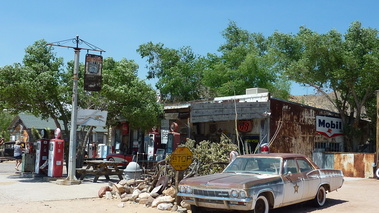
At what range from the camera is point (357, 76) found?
24812mm

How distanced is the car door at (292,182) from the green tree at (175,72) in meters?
30.6

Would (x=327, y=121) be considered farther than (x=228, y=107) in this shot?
Yes

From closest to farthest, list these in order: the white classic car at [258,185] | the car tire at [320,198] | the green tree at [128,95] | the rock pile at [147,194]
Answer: the white classic car at [258,185] → the rock pile at [147,194] → the car tire at [320,198] → the green tree at [128,95]

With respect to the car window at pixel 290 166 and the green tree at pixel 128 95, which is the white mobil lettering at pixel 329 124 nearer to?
the green tree at pixel 128 95

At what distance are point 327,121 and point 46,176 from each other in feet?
52.3

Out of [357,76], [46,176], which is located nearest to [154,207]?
[46,176]

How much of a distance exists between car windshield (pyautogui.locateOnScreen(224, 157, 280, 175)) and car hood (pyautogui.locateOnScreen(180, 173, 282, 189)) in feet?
1.00

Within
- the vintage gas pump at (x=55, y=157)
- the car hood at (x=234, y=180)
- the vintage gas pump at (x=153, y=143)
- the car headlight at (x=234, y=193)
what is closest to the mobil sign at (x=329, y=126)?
the vintage gas pump at (x=153, y=143)

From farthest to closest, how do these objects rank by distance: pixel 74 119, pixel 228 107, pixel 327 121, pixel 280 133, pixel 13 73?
pixel 327 121 → pixel 280 133 → pixel 228 107 → pixel 13 73 → pixel 74 119

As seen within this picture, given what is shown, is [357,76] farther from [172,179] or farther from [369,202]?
[172,179]

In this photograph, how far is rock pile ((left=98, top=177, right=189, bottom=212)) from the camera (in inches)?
393

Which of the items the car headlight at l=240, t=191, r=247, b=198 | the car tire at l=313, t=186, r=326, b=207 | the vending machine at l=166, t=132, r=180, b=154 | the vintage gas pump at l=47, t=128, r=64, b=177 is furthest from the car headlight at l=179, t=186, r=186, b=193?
the vending machine at l=166, t=132, r=180, b=154

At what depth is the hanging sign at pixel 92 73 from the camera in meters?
14.6

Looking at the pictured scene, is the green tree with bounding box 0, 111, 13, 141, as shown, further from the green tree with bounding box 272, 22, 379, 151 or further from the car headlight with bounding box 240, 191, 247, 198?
the car headlight with bounding box 240, 191, 247, 198
